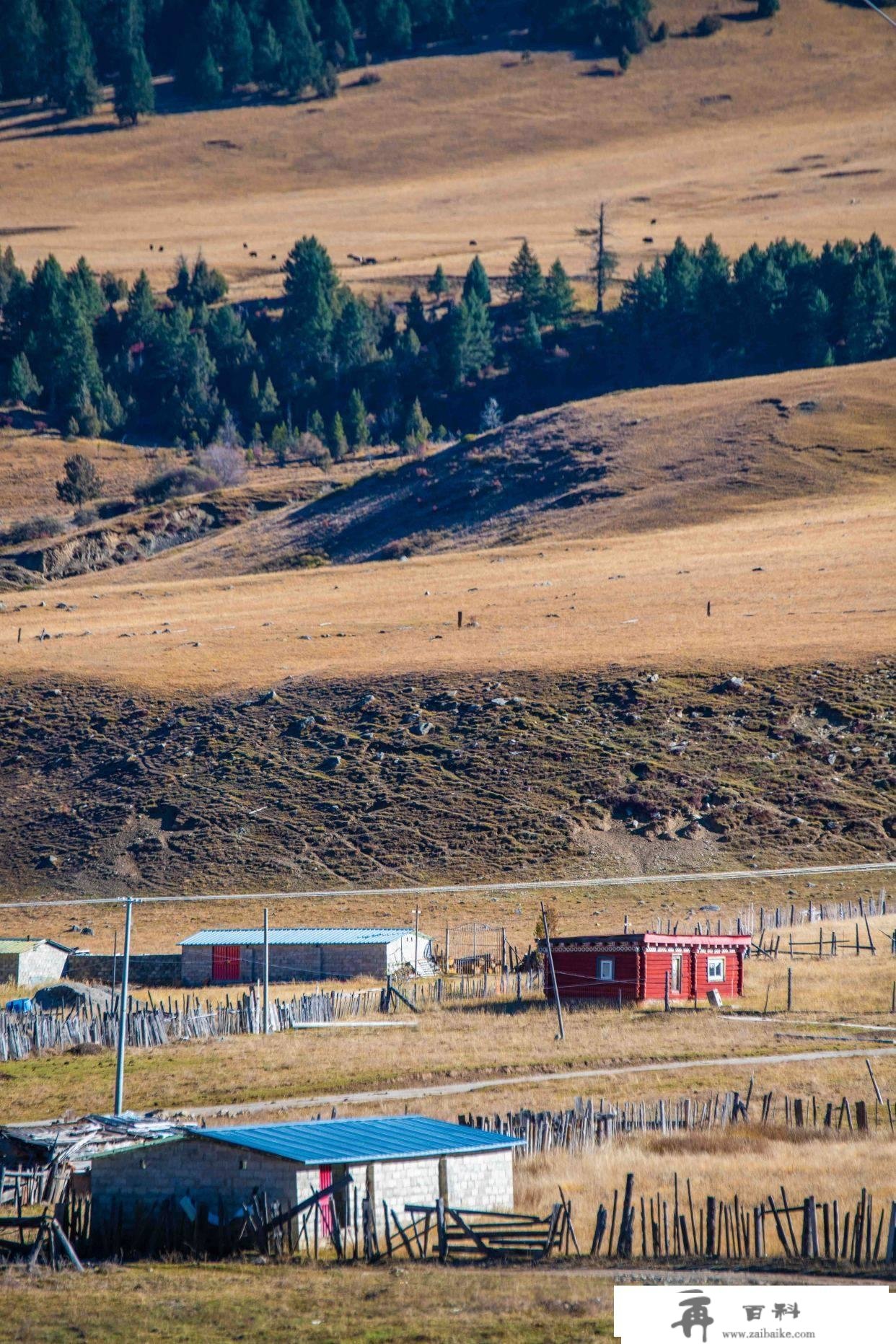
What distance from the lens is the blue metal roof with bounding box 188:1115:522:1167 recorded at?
2495cm

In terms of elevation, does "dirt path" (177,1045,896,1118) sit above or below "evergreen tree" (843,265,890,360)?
below

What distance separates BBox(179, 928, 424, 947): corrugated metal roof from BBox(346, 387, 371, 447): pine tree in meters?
114

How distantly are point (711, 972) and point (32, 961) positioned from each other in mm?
20953

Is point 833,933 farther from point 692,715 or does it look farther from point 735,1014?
point 692,715

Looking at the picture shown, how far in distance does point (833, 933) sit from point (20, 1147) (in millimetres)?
31863

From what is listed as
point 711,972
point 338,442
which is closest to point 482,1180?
point 711,972

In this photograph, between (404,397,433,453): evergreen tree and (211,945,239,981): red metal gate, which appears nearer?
(211,945,239,981): red metal gate

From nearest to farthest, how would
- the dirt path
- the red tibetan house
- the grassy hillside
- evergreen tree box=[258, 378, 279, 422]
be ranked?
1. the dirt path
2. the red tibetan house
3. the grassy hillside
4. evergreen tree box=[258, 378, 279, 422]

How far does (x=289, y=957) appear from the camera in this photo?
54.8m

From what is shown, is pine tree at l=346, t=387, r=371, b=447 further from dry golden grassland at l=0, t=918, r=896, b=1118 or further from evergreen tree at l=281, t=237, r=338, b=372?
dry golden grassland at l=0, t=918, r=896, b=1118

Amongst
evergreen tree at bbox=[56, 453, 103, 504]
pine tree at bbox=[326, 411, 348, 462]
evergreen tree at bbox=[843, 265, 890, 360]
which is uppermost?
evergreen tree at bbox=[843, 265, 890, 360]

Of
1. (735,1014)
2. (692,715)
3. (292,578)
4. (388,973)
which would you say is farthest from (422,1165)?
(292,578)

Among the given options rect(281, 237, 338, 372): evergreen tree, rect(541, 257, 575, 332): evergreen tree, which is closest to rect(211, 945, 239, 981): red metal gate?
rect(281, 237, 338, 372): evergreen tree

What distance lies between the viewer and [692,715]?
7381 centimetres
